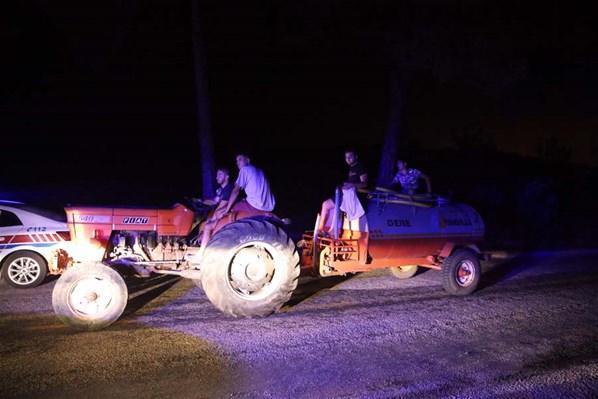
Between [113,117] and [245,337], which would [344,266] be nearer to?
[245,337]

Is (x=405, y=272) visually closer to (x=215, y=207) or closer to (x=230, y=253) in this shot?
(x=215, y=207)

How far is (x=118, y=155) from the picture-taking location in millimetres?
24719

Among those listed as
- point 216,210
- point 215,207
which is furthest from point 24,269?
point 216,210

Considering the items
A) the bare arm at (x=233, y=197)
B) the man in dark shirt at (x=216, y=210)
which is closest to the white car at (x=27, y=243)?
the man in dark shirt at (x=216, y=210)

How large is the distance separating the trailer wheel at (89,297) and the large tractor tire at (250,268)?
1.08m

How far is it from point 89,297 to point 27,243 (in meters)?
3.18

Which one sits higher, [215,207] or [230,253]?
[215,207]

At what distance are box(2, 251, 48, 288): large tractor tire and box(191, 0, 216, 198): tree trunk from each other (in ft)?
17.5

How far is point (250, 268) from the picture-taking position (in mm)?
7465

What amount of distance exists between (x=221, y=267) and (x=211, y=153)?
290 inches

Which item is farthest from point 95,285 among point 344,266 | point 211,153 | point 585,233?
point 585,233

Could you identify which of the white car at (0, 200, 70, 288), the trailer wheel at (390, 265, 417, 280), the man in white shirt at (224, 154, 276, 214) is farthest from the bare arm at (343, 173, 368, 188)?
the white car at (0, 200, 70, 288)

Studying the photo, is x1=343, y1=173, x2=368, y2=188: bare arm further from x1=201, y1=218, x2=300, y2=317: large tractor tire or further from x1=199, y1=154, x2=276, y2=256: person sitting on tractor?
x1=201, y1=218, x2=300, y2=317: large tractor tire

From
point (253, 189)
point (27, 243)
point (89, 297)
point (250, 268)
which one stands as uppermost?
point (253, 189)
